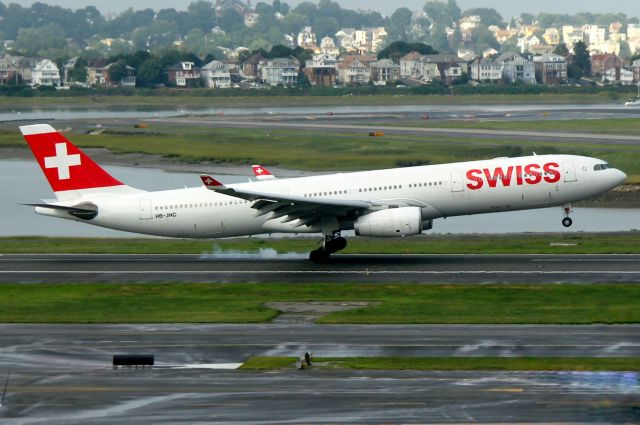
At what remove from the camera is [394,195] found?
59.4 metres

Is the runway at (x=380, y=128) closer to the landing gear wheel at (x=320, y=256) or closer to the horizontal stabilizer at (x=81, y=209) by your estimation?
the landing gear wheel at (x=320, y=256)

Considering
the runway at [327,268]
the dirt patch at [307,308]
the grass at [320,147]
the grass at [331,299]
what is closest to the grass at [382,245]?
the runway at [327,268]

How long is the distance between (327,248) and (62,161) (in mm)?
13276

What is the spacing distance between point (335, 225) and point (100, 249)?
15.8 meters

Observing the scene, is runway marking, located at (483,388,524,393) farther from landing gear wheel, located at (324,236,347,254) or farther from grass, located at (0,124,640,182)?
grass, located at (0,124,640,182)

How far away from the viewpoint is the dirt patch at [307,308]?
152ft

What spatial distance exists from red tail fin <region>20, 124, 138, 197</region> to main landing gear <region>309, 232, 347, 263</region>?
10.8 m

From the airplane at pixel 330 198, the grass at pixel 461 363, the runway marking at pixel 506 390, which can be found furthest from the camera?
the airplane at pixel 330 198

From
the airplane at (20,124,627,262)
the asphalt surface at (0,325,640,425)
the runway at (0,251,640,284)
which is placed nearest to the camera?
the asphalt surface at (0,325,640,425)

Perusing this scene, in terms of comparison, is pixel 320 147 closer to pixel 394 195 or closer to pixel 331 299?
pixel 394 195

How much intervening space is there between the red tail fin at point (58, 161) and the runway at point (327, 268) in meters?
4.08

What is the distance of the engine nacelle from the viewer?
57.1 meters

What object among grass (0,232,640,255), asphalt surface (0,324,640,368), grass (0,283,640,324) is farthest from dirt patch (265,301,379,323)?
grass (0,232,640,255)

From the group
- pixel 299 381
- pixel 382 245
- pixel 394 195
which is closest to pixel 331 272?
pixel 394 195
